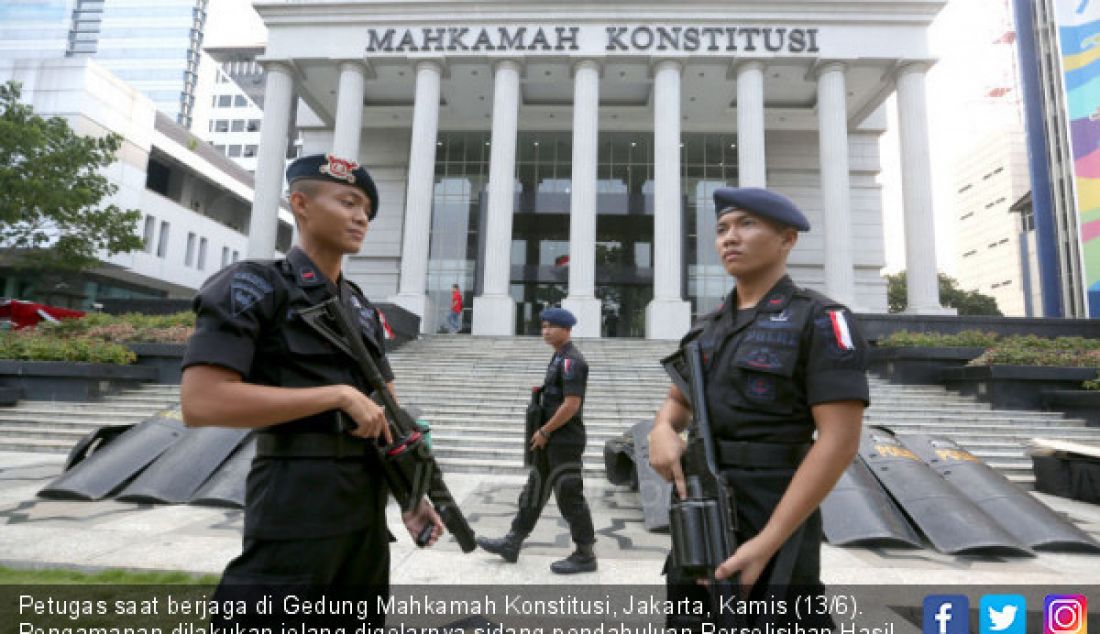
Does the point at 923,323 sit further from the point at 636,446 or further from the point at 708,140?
the point at 708,140

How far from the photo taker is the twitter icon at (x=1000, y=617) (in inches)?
106

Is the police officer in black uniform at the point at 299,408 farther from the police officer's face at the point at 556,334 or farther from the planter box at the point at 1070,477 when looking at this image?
the planter box at the point at 1070,477

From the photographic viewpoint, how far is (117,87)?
A: 3509cm

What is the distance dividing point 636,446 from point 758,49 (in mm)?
20260

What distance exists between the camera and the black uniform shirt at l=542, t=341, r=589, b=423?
4.26 m

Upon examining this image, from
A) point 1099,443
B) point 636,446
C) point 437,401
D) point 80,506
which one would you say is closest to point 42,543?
point 80,506

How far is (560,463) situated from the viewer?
4.29 metres

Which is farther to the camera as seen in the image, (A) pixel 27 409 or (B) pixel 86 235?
(B) pixel 86 235

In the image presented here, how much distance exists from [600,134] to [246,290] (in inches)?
1090

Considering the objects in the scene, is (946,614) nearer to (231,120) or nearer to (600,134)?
(600,134)

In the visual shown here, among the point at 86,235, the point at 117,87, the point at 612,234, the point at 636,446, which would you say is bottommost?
the point at 636,446

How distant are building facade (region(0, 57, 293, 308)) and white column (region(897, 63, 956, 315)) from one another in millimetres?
34072

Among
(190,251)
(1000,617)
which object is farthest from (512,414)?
(190,251)

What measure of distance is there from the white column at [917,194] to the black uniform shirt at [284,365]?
22614 millimetres
